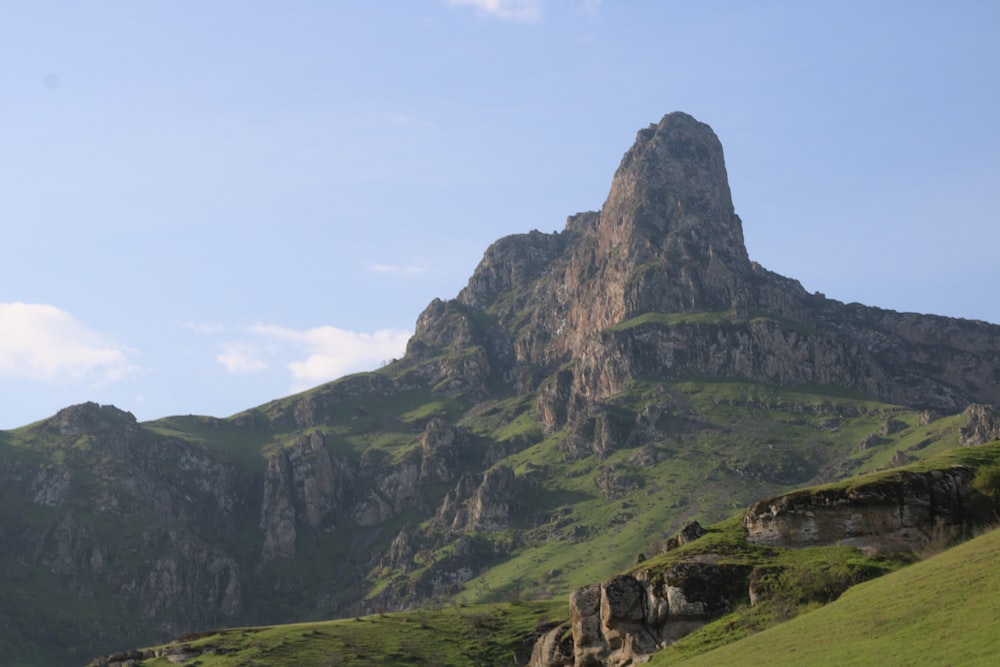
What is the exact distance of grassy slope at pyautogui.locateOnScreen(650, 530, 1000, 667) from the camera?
5712 centimetres

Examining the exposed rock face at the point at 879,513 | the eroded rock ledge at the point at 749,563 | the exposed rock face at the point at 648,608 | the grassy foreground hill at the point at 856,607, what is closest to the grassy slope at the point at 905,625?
the grassy foreground hill at the point at 856,607

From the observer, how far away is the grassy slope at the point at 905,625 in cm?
5712

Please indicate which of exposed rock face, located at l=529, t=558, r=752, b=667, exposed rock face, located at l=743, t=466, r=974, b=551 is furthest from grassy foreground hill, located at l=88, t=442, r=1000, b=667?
exposed rock face, located at l=529, t=558, r=752, b=667

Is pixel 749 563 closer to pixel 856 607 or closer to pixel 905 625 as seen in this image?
pixel 856 607

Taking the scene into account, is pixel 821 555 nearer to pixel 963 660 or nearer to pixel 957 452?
pixel 957 452

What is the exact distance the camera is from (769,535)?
367 ft

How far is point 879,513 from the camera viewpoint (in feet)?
355

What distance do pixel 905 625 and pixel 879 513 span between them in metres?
45.7

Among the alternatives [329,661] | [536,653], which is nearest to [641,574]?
[536,653]

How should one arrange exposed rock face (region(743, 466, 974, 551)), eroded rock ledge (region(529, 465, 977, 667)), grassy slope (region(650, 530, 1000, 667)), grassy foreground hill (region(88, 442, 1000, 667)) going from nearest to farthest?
1. grassy slope (region(650, 530, 1000, 667))
2. grassy foreground hill (region(88, 442, 1000, 667))
3. eroded rock ledge (region(529, 465, 977, 667))
4. exposed rock face (region(743, 466, 974, 551))

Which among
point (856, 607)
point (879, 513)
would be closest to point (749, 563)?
point (879, 513)

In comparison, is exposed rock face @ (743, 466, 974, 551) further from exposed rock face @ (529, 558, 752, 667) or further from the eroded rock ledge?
exposed rock face @ (529, 558, 752, 667)

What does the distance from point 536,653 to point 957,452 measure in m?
57.3

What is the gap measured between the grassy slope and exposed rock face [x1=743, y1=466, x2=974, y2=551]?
21029 millimetres
